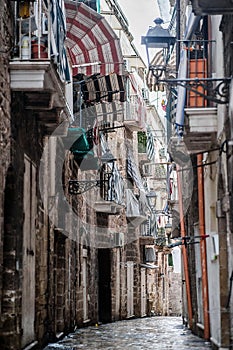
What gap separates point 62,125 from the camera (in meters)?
13.3

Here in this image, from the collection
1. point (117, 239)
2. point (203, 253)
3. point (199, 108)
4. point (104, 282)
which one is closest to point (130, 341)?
point (203, 253)

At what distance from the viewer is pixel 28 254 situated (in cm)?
1177

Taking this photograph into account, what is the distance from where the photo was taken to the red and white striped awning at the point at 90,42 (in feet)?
45.3

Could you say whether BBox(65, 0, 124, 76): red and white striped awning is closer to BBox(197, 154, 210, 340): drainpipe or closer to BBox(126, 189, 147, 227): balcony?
BBox(197, 154, 210, 340): drainpipe

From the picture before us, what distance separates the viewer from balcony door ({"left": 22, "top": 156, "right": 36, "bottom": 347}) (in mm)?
11336

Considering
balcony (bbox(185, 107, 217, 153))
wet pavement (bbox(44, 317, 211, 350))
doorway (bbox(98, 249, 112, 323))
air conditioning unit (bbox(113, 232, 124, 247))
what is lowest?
wet pavement (bbox(44, 317, 211, 350))

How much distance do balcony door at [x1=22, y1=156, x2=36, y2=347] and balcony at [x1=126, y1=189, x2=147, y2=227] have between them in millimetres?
16286

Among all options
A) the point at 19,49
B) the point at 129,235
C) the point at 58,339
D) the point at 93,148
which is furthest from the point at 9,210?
the point at 129,235

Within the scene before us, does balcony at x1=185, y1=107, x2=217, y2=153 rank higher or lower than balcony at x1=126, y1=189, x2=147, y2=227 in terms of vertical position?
lower

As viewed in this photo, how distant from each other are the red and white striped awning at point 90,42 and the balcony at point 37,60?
263 centimetres

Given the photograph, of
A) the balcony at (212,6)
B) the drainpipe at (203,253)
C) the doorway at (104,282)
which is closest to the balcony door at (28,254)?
the drainpipe at (203,253)

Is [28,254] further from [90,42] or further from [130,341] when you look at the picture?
[90,42]

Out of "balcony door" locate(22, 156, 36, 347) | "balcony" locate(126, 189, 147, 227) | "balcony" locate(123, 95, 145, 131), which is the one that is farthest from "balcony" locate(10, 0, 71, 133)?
"balcony" locate(126, 189, 147, 227)

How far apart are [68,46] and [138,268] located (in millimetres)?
17500
